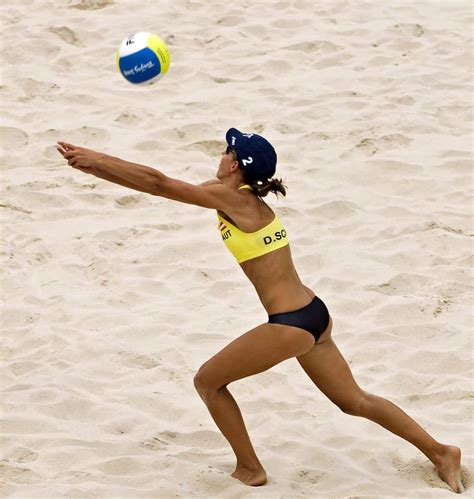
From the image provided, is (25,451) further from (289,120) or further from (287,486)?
(289,120)

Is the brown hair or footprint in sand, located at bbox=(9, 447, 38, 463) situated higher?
the brown hair

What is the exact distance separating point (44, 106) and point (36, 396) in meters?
4.24

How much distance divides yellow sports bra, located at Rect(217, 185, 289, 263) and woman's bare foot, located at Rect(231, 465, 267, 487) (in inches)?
39.6

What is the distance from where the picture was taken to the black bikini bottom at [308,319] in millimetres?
5375

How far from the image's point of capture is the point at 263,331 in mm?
5352

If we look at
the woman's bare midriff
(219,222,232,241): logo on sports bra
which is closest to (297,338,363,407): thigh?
the woman's bare midriff

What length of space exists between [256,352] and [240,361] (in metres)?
0.09

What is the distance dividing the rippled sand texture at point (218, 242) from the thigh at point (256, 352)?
56 cm

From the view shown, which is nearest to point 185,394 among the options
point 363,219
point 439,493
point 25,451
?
point 25,451

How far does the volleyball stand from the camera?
6234 millimetres

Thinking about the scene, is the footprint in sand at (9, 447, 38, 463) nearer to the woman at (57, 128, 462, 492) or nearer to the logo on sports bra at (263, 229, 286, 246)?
the woman at (57, 128, 462, 492)

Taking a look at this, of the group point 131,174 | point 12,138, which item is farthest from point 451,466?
point 12,138

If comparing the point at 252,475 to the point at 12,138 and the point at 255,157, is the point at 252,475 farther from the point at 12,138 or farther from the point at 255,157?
the point at 12,138

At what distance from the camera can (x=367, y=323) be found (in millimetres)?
7344
